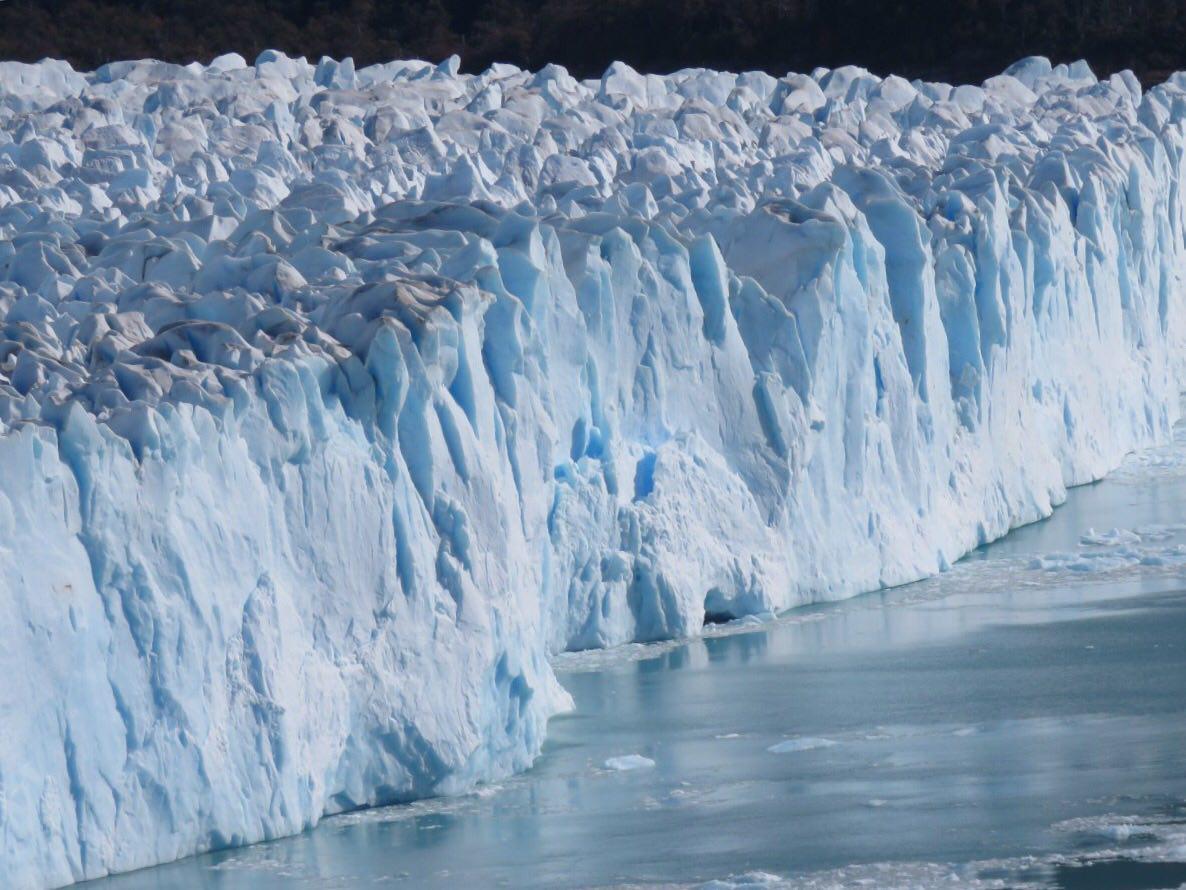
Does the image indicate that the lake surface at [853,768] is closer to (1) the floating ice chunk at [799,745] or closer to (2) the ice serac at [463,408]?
(1) the floating ice chunk at [799,745]

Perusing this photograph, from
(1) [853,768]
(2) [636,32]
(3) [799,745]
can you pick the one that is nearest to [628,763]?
(3) [799,745]

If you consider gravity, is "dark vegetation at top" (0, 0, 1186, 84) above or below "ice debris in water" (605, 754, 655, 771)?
above

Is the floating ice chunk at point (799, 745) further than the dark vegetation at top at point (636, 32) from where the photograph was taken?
No

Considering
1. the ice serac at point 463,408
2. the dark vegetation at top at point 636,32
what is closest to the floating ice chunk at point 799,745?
the ice serac at point 463,408

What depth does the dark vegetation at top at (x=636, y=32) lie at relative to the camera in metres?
32.4

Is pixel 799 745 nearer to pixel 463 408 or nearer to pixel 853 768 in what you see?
pixel 853 768

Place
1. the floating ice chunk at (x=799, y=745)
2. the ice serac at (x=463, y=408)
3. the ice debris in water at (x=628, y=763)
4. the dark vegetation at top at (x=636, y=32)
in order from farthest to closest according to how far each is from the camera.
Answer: the dark vegetation at top at (x=636, y=32), the floating ice chunk at (x=799, y=745), the ice debris in water at (x=628, y=763), the ice serac at (x=463, y=408)

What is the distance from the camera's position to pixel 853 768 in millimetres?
8109

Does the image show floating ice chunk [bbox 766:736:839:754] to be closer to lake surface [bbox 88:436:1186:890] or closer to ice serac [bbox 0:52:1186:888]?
lake surface [bbox 88:436:1186:890]

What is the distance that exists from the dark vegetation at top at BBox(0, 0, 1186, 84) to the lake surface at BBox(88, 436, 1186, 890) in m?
21.1

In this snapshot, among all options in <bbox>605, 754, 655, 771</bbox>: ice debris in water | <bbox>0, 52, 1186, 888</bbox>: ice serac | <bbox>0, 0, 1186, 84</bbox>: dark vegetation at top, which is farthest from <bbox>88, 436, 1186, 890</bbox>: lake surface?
<bbox>0, 0, 1186, 84</bbox>: dark vegetation at top

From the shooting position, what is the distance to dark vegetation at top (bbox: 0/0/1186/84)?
3244 cm

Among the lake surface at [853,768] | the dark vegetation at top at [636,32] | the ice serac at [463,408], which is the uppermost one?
the dark vegetation at top at [636,32]

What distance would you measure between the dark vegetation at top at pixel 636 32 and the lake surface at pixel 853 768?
21.1 m
